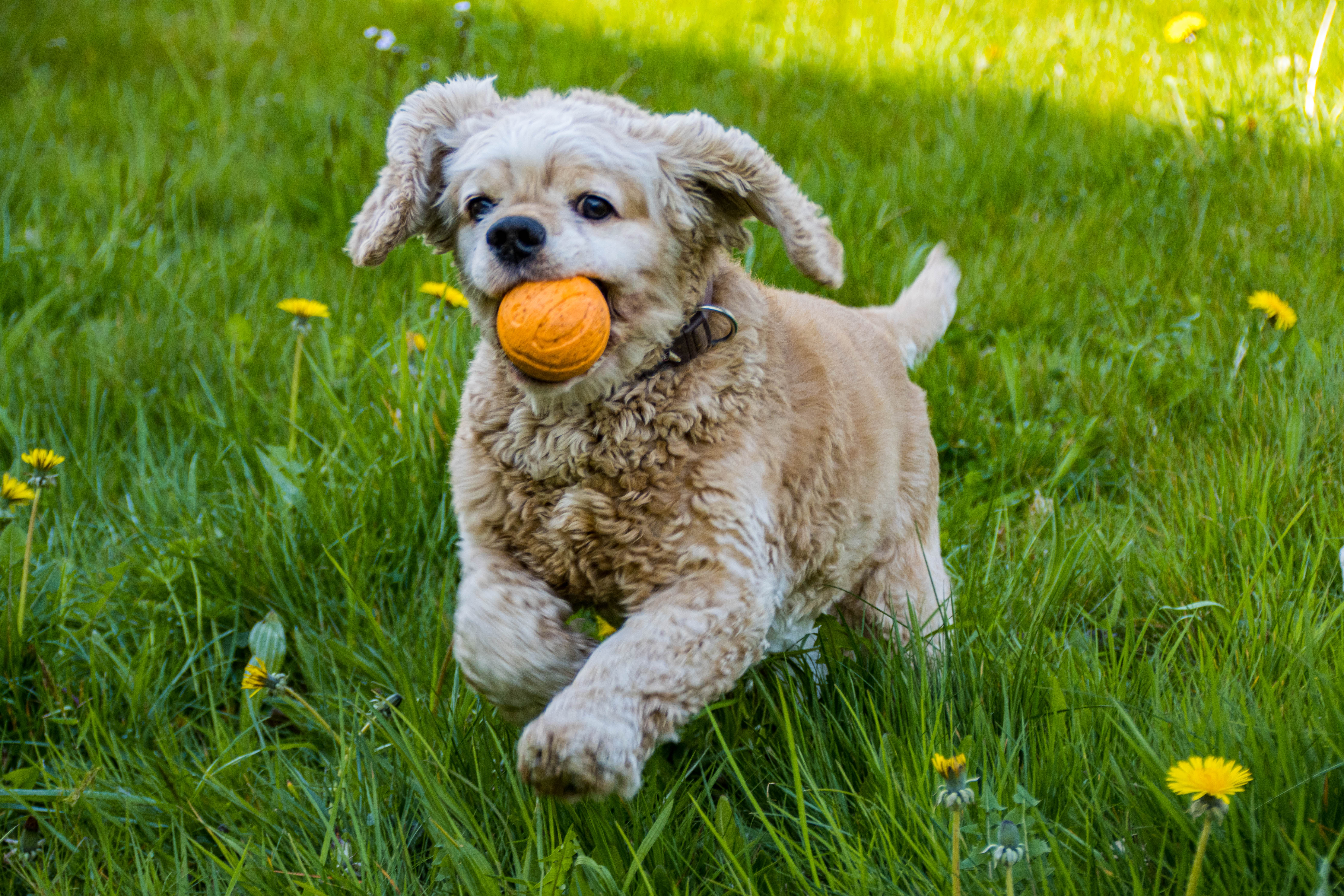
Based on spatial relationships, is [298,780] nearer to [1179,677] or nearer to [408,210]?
[408,210]

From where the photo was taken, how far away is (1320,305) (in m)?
3.65

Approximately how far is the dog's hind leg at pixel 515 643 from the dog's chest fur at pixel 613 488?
9 cm

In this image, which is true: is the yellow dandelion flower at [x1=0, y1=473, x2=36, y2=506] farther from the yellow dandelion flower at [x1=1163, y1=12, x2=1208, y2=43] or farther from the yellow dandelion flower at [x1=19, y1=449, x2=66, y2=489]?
the yellow dandelion flower at [x1=1163, y1=12, x2=1208, y2=43]

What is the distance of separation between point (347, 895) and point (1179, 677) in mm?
1614

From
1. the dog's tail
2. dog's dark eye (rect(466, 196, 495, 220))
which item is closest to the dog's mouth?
dog's dark eye (rect(466, 196, 495, 220))

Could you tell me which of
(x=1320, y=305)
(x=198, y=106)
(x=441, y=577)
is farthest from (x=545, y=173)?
(x=198, y=106)

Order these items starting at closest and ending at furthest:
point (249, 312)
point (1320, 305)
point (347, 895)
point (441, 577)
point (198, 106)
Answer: point (347, 895) < point (441, 577) < point (1320, 305) < point (249, 312) < point (198, 106)

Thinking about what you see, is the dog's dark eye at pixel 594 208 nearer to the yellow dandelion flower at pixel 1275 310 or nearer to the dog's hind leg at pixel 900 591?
the dog's hind leg at pixel 900 591

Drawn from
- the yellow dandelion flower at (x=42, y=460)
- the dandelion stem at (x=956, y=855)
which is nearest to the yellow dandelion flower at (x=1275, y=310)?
the dandelion stem at (x=956, y=855)

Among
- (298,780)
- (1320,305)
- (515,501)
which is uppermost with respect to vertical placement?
(1320,305)

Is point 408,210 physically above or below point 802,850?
above

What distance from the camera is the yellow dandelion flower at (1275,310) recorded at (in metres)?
3.34

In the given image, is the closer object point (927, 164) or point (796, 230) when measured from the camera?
point (796, 230)

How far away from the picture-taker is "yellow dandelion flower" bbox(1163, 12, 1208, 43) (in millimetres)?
5227
